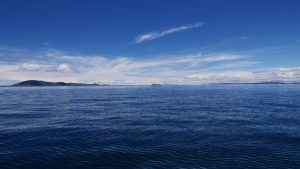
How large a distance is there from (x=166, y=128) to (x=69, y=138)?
1734 cm

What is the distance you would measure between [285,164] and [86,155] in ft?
76.5

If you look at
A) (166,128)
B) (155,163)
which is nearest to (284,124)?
(166,128)

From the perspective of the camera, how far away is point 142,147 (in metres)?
37.2

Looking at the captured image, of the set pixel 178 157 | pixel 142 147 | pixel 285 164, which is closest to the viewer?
pixel 285 164

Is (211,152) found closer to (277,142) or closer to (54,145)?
(277,142)

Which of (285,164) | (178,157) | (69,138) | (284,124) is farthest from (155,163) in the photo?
(284,124)

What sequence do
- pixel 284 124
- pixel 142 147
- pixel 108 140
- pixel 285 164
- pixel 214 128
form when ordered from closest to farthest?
1. pixel 285 164
2. pixel 142 147
3. pixel 108 140
4. pixel 214 128
5. pixel 284 124

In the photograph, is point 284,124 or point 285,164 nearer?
point 285,164

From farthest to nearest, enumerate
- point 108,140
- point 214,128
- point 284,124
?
point 284,124 < point 214,128 < point 108,140

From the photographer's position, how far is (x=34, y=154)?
33750 mm

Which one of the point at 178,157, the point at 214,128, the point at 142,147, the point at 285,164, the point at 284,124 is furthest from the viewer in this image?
the point at 284,124

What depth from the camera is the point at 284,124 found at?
52656 millimetres

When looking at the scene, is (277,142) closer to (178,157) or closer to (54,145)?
(178,157)

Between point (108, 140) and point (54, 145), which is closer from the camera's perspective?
point (54, 145)
